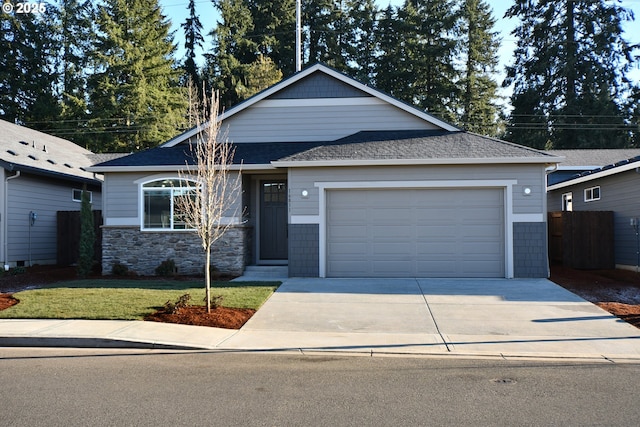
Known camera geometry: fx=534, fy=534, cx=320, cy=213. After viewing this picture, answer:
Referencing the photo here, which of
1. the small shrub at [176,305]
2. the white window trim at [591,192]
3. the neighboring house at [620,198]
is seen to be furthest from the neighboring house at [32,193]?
the white window trim at [591,192]

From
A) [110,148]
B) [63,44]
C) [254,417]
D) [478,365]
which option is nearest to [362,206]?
[478,365]

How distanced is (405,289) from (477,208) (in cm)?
328

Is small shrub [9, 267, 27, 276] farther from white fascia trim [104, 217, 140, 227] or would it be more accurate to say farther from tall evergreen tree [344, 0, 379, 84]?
tall evergreen tree [344, 0, 379, 84]

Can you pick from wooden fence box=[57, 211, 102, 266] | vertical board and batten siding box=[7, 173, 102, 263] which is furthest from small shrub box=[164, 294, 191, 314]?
wooden fence box=[57, 211, 102, 266]

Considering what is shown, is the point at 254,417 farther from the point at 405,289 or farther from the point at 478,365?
the point at 405,289

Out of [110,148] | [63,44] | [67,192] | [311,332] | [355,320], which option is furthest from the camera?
[63,44]

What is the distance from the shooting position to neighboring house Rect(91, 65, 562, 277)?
13.7 meters

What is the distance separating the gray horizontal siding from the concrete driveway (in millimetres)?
5329

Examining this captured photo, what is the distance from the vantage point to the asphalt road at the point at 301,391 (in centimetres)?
487

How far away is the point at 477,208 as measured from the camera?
45.8 feet

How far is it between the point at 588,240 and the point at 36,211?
17708 mm

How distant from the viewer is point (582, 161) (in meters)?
24.3

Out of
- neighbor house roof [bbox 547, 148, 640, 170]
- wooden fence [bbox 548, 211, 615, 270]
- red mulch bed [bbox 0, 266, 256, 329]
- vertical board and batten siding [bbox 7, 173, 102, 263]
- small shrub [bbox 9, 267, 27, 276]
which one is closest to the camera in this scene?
red mulch bed [bbox 0, 266, 256, 329]

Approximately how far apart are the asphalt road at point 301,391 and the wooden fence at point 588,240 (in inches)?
411
